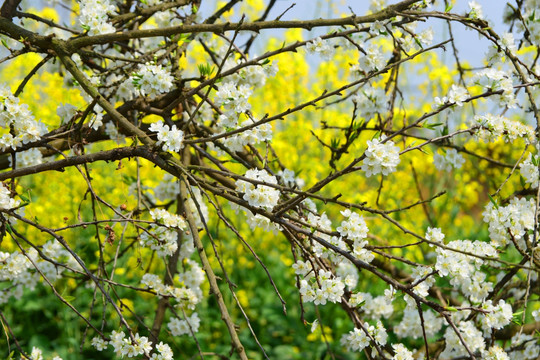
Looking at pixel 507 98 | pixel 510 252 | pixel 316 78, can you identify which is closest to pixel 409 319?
pixel 507 98

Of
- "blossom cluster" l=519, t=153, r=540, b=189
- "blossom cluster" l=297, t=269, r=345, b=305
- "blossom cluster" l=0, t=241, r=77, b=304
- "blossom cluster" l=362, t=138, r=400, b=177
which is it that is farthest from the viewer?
"blossom cluster" l=0, t=241, r=77, b=304

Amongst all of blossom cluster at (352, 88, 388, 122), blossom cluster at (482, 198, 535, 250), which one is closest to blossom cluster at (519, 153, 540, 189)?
blossom cluster at (482, 198, 535, 250)

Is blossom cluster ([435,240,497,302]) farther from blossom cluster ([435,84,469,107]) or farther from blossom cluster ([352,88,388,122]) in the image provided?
blossom cluster ([352,88,388,122])

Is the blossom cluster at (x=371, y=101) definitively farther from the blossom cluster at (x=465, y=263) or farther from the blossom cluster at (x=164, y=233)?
the blossom cluster at (x=164, y=233)

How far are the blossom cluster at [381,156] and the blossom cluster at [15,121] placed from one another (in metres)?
1.06

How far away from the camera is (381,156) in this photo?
60.2 inches

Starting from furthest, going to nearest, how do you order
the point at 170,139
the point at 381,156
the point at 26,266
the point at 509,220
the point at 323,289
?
1. the point at 26,266
2. the point at 509,220
3. the point at 323,289
4. the point at 170,139
5. the point at 381,156

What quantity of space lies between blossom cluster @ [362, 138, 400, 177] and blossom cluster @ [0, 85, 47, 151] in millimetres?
1058

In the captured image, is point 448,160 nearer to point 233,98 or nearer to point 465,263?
point 465,263

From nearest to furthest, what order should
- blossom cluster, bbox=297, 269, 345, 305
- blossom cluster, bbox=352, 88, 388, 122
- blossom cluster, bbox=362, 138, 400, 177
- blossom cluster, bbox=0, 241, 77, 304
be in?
blossom cluster, bbox=362, 138, 400, 177, blossom cluster, bbox=297, 269, 345, 305, blossom cluster, bbox=0, 241, 77, 304, blossom cluster, bbox=352, 88, 388, 122

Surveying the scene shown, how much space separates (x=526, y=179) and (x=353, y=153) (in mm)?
4766

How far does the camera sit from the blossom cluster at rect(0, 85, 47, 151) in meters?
1.81

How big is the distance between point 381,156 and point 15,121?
1.14 metres

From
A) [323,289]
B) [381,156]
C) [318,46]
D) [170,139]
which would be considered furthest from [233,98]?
[323,289]
